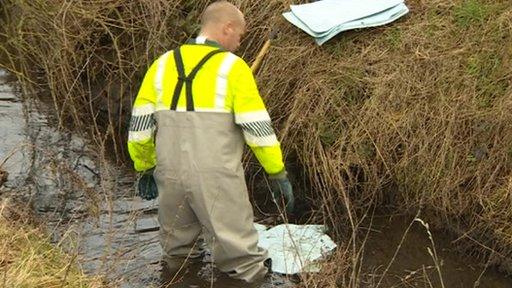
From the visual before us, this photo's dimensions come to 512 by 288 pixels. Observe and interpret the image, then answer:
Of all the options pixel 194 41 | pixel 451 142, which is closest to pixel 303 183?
pixel 451 142

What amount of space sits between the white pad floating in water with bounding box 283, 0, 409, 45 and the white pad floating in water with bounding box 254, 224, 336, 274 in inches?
66.2

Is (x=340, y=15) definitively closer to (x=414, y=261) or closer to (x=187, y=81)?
(x=414, y=261)

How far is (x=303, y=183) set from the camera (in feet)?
18.9

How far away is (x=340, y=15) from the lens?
601 cm

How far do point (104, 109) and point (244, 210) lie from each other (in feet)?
11.2

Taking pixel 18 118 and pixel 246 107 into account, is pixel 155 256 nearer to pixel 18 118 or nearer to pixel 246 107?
pixel 246 107

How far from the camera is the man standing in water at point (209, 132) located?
4.02 meters

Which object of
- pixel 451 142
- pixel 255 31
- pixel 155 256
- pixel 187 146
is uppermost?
pixel 255 31

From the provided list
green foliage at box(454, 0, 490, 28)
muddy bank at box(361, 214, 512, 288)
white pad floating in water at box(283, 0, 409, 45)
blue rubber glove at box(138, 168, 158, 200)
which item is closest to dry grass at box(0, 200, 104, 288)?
blue rubber glove at box(138, 168, 158, 200)

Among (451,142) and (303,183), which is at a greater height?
(451,142)

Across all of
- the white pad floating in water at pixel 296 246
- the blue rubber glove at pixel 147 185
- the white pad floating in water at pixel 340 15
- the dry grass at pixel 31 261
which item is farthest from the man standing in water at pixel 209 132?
the white pad floating in water at pixel 340 15

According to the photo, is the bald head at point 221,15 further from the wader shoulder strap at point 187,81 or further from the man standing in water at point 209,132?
the wader shoulder strap at point 187,81

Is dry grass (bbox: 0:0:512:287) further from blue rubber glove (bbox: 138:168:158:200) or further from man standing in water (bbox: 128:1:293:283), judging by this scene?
man standing in water (bbox: 128:1:293:283)

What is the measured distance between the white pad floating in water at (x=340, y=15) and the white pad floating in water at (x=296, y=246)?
168 centimetres
